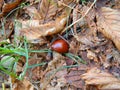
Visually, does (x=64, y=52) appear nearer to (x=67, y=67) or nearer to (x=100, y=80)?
(x=67, y=67)

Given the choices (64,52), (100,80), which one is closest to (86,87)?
(100,80)

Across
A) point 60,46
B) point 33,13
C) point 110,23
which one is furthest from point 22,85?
point 110,23

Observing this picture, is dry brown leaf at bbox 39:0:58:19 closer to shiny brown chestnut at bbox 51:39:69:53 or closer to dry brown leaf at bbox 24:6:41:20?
dry brown leaf at bbox 24:6:41:20

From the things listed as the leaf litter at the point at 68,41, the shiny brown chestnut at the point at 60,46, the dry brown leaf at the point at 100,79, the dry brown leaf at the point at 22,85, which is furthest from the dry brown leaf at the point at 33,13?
the dry brown leaf at the point at 100,79

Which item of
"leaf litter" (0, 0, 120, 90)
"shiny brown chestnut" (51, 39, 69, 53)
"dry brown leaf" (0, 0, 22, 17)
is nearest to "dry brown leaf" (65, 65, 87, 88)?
"leaf litter" (0, 0, 120, 90)

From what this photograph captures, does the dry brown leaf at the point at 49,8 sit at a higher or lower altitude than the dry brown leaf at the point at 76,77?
higher

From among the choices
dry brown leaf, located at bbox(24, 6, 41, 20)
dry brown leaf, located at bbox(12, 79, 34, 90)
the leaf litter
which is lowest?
dry brown leaf, located at bbox(12, 79, 34, 90)

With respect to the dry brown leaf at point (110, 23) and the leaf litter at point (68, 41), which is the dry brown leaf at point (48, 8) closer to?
the leaf litter at point (68, 41)

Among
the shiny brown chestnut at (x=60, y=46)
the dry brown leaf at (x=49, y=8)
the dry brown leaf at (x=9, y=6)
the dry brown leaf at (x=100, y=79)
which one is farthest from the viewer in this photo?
the dry brown leaf at (x=9, y=6)
